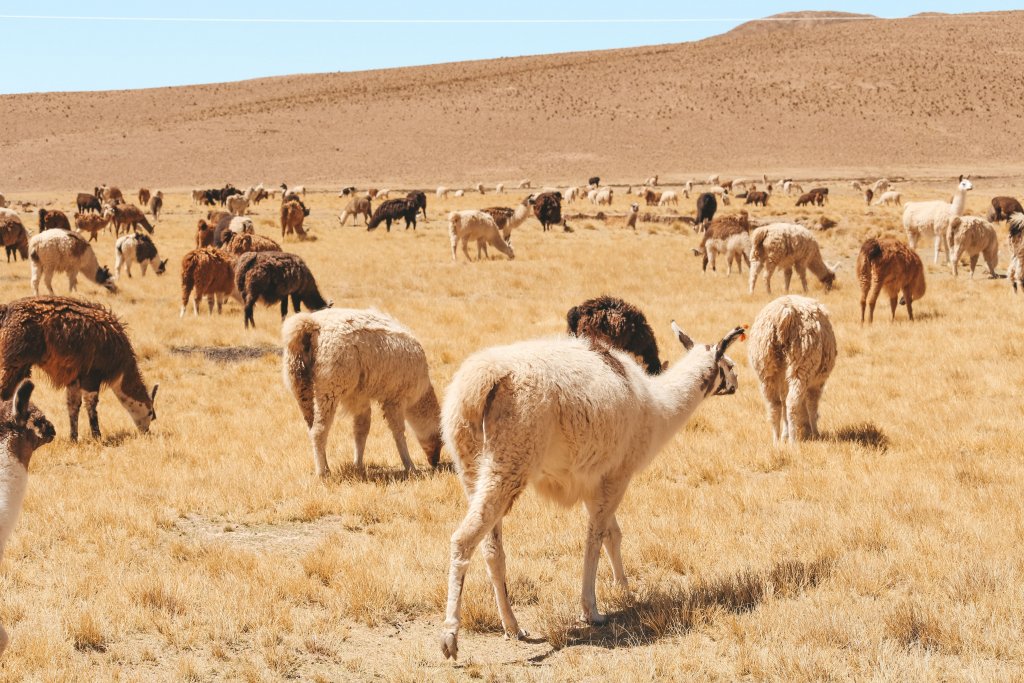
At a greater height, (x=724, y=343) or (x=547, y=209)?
(x=547, y=209)

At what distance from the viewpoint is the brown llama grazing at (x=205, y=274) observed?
17766 mm

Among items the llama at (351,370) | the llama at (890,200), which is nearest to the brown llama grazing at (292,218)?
the llama at (351,370)

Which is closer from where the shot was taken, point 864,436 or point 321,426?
point 321,426

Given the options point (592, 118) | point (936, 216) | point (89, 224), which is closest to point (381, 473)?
point (936, 216)

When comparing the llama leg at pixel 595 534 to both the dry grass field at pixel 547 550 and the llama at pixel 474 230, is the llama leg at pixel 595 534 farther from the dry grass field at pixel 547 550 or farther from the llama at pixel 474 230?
the llama at pixel 474 230

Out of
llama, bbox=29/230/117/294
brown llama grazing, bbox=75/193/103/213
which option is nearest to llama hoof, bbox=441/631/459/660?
llama, bbox=29/230/117/294

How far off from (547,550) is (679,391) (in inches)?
61.1

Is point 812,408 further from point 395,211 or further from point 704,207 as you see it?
point 395,211

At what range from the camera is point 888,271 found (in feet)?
50.1

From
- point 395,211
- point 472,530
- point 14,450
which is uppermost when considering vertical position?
point 395,211

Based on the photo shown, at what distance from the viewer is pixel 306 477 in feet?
27.8

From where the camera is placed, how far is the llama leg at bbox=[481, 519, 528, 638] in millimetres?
5211

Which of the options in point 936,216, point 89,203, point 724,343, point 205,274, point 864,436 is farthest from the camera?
point 89,203

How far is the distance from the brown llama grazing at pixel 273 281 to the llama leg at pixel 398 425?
8001 mm
